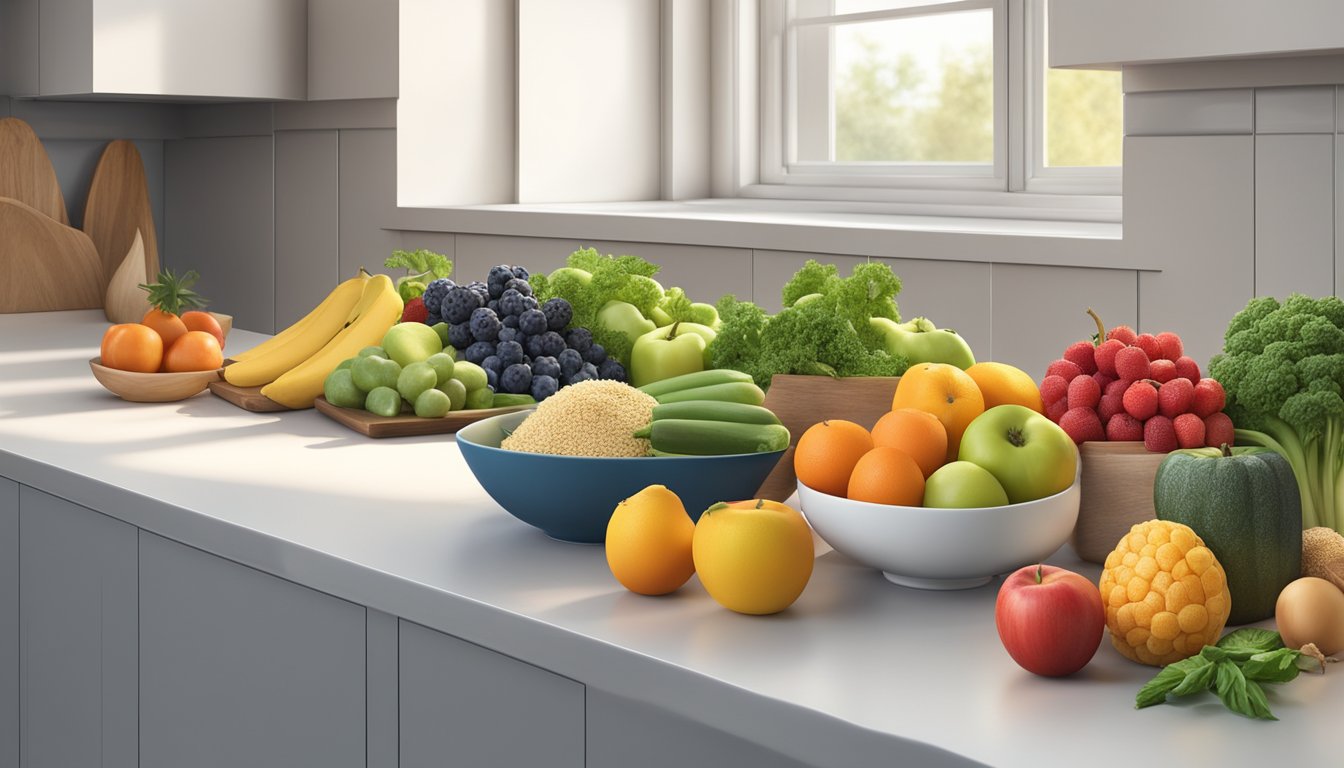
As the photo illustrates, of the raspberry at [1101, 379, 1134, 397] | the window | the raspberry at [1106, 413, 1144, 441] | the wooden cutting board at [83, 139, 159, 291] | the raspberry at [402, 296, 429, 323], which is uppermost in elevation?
the window

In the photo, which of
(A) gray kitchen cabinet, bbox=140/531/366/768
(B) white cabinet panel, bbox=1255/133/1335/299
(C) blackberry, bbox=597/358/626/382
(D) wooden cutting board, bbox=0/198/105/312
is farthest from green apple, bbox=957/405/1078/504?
(D) wooden cutting board, bbox=0/198/105/312

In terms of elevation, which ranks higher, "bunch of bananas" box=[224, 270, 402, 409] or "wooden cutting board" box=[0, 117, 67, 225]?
"wooden cutting board" box=[0, 117, 67, 225]

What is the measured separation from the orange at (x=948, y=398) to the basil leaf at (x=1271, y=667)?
307mm

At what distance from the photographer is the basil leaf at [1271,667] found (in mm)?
747

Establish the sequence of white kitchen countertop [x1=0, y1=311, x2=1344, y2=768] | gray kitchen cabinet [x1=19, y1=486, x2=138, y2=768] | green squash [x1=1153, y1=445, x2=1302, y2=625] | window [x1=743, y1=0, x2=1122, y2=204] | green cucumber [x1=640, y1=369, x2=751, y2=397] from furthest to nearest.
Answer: window [x1=743, y1=0, x2=1122, y2=204], gray kitchen cabinet [x1=19, y1=486, x2=138, y2=768], green cucumber [x1=640, y1=369, x2=751, y2=397], green squash [x1=1153, y1=445, x2=1302, y2=625], white kitchen countertop [x1=0, y1=311, x2=1344, y2=768]

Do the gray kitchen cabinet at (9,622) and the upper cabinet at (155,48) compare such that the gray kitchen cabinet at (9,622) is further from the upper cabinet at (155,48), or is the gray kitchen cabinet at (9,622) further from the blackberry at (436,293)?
the upper cabinet at (155,48)

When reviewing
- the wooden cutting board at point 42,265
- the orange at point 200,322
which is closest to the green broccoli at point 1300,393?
the orange at point 200,322

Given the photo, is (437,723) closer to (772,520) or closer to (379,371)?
(772,520)

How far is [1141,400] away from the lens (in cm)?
98

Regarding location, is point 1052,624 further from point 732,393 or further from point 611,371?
point 611,371

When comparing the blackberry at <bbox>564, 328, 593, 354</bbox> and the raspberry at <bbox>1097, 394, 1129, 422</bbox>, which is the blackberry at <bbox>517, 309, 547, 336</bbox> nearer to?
the blackberry at <bbox>564, 328, 593, 354</bbox>

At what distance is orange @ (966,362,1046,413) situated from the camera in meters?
1.08

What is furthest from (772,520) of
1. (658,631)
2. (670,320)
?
(670,320)

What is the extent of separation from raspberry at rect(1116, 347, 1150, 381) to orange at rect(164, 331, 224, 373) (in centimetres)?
125
